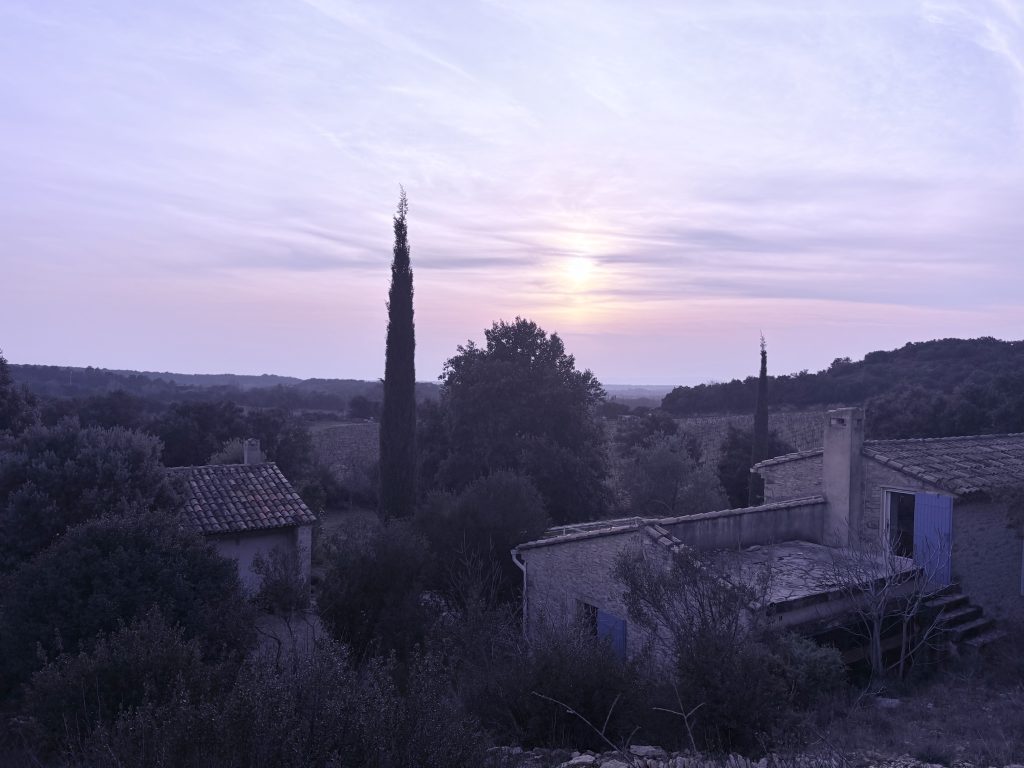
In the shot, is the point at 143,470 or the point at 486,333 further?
the point at 486,333

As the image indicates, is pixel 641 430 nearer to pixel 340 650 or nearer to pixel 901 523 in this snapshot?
pixel 901 523

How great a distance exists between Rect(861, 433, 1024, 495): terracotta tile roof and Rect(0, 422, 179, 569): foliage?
13713 millimetres

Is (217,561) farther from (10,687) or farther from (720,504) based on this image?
(720,504)

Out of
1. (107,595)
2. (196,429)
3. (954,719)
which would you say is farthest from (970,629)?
(196,429)

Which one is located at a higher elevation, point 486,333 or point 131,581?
point 486,333

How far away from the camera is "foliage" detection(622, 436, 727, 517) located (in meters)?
23.4

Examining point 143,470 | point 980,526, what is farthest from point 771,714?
point 143,470

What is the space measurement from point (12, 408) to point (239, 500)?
40.3 feet

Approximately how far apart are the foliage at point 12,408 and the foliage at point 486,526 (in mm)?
16020

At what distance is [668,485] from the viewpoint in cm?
2511

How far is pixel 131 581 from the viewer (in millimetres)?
9141

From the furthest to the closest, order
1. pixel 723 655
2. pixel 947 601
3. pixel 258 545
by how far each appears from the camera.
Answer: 1. pixel 258 545
2. pixel 947 601
3. pixel 723 655

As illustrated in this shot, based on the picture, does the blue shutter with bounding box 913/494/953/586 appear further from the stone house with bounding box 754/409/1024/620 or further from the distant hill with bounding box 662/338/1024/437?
the distant hill with bounding box 662/338/1024/437

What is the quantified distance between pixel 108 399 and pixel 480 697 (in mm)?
35045
